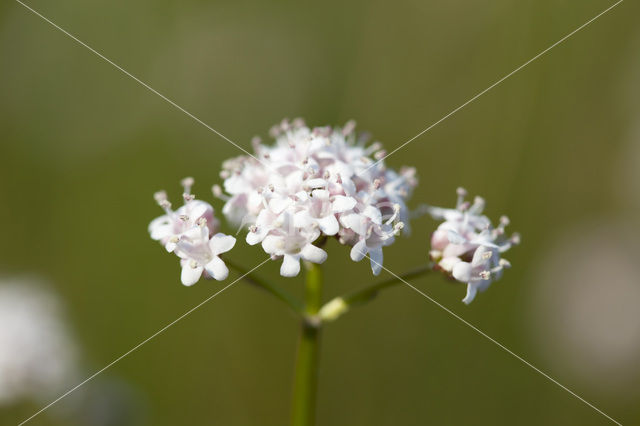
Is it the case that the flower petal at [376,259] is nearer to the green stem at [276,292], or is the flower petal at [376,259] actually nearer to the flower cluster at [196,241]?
the green stem at [276,292]

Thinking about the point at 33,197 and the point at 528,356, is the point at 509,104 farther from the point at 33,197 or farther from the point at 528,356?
the point at 33,197

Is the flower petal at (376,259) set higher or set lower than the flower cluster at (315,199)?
lower

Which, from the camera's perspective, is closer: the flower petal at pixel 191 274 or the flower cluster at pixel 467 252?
the flower petal at pixel 191 274

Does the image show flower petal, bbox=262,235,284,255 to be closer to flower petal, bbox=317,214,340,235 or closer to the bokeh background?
flower petal, bbox=317,214,340,235

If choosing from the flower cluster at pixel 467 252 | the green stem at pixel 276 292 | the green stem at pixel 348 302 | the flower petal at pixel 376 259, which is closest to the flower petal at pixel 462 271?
the flower cluster at pixel 467 252

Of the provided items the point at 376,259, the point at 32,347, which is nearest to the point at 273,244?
the point at 376,259

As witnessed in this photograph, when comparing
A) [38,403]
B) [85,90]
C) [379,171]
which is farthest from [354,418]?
[85,90]

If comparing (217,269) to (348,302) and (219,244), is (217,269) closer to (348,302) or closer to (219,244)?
(219,244)
